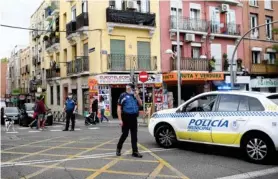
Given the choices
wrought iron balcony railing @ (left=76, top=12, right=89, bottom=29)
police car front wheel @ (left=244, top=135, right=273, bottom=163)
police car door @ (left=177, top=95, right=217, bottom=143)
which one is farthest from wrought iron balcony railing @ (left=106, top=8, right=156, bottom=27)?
police car front wheel @ (left=244, top=135, right=273, bottom=163)

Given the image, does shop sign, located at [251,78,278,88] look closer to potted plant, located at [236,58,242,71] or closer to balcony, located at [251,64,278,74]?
balcony, located at [251,64,278,74]

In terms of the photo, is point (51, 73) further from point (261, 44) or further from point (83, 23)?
point (261, 44)

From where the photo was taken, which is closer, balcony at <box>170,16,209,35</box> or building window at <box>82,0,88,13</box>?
building window at <box>82,0,88,13</box>

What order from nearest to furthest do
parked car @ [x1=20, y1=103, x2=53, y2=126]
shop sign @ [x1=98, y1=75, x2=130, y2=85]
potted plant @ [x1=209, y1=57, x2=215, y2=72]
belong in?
parked car @ [x1=20, y1=103, x2=53, y2=126] → shop sign @ [x1=98, y1=75, x2=130, y2=85] → potted plant @ [x1=209, y1=57, x2=215, y2=72]

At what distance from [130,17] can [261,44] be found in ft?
44.5

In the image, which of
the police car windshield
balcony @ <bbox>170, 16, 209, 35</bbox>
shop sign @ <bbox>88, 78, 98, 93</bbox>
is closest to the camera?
the police car windshield

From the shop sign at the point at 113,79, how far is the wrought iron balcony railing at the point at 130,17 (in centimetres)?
385

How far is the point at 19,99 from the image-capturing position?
163ft

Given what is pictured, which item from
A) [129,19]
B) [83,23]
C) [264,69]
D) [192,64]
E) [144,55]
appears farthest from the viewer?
[264,69]

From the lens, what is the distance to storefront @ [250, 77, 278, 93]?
29.7 metres

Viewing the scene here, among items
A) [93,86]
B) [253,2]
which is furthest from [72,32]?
[253,2]

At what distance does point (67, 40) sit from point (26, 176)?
24670mm

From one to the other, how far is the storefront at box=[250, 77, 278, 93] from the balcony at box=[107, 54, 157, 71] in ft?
29.4

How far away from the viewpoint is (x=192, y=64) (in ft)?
91.2
